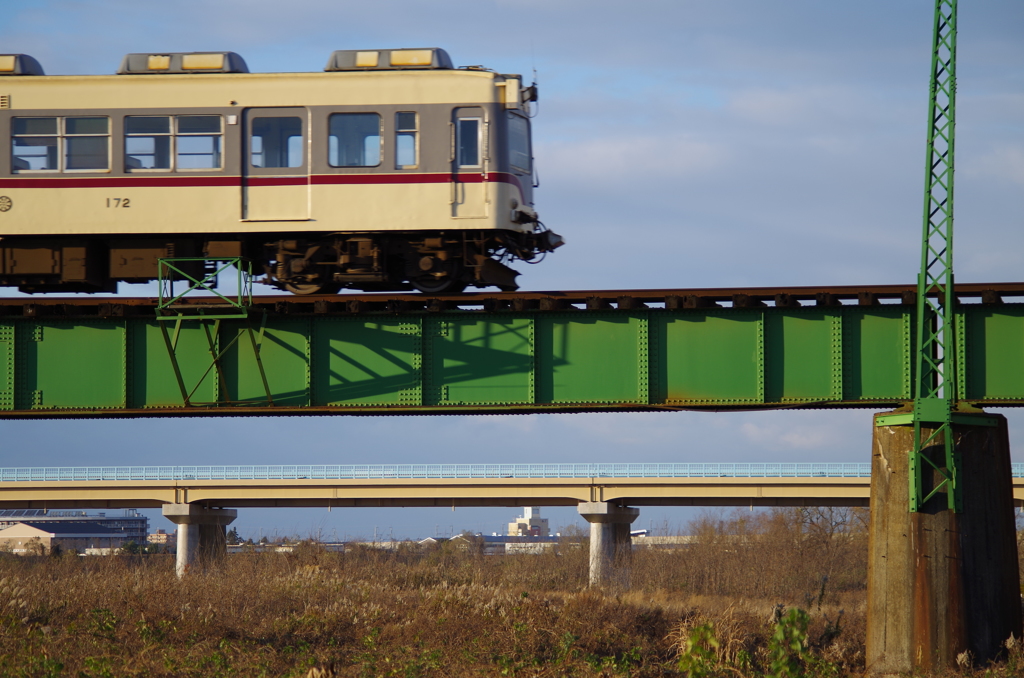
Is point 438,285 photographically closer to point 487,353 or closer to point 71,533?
point 487,353

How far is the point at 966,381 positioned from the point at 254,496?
3380 centimetres

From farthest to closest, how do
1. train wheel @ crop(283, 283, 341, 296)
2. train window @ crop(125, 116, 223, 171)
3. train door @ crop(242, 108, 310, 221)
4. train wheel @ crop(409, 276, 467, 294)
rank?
train wheel @ crop(283, 283, 341, 296) < train wheel @ crop(409, 276, 467, 294) < train window @ crop(125, 116, 223, 171) < train door @ crop(242, 108, 310, 221)

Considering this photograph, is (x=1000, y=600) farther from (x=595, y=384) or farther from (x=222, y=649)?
(x=222, y=649)

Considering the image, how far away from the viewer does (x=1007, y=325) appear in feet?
50.5

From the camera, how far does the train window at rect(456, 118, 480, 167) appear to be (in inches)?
639

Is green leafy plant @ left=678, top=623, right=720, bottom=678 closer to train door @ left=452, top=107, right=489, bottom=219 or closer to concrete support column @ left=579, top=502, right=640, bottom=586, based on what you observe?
train door @ left=452, top=107, right=489, bottom=219

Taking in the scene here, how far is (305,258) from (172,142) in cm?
282

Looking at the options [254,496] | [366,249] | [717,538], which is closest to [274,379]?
[366,249]

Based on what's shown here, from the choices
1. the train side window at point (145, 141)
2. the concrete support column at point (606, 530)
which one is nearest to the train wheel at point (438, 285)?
the train side window at point (145, 141)

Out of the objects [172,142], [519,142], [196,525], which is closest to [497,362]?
[519,142]

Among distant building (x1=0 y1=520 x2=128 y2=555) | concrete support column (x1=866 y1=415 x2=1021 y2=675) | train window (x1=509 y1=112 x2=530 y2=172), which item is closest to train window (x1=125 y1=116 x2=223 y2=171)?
train window (x1=509 y1=112 x2=530 y2=172)

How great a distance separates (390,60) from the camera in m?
16.7

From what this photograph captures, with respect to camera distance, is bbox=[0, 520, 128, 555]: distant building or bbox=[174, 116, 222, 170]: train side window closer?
bbox=[174, 116, 222, 170]: train side window

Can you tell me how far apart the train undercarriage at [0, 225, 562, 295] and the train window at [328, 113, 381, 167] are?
3.88 feet
